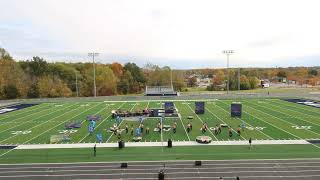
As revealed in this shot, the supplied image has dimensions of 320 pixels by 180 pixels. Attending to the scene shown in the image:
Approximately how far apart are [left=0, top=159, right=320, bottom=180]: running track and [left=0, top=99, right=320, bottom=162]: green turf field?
5.07 ft

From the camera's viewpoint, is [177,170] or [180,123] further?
[180,123]

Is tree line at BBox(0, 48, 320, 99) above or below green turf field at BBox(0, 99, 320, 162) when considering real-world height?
above

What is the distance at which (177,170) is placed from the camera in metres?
21.6

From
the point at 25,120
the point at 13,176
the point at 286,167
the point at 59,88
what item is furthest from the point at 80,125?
the point at 59,88

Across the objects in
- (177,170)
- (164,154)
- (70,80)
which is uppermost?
(70,80)

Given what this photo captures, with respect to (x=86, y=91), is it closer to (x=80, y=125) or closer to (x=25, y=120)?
(x=25, y=120)

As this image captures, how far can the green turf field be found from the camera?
26.1 m

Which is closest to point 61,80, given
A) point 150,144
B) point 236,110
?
point 236,110

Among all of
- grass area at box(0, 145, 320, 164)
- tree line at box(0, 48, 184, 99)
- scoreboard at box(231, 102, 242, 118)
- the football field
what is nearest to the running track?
grass area at box(0, 145, 320, 164)

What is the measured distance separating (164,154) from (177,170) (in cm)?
384

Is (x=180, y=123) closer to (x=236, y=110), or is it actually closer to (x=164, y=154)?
(x=236, y=110)

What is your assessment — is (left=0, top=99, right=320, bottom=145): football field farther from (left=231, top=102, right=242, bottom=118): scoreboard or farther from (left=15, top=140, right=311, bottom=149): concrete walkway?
(left=15, top=140, right=311, bottom=149): concrete walkway

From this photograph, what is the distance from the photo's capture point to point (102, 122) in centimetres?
3994

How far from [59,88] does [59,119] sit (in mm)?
46466
